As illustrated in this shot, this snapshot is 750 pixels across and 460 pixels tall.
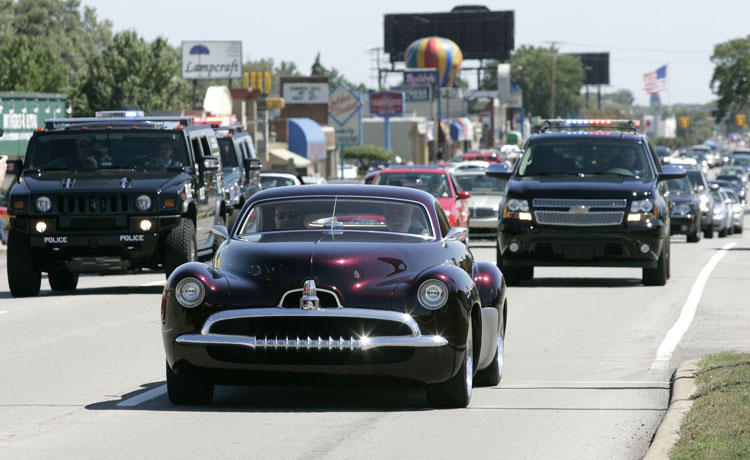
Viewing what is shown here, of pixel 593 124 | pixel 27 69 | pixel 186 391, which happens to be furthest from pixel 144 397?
pixel 27 69

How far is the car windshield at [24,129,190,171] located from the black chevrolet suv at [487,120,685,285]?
4413mm

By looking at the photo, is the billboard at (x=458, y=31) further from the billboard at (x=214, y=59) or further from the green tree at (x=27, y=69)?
the billboard at (x=214, y=59)

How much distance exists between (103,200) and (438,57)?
11402cm

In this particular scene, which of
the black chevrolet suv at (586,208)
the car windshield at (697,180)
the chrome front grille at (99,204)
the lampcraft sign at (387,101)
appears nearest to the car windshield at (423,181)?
the black chevrolet suv at (586,208)

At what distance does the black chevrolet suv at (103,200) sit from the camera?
1784 centimetres

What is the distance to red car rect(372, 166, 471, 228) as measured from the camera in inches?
1079

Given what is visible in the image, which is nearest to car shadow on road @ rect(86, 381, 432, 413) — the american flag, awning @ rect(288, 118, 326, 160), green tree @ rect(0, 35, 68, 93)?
awning @ rect(288, 118, 326, 160)

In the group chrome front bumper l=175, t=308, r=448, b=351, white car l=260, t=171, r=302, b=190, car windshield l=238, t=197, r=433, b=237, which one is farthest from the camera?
white car l=260, t=171, r=302, b=190

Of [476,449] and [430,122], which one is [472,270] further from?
[430,122]

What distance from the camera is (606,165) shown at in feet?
66.3

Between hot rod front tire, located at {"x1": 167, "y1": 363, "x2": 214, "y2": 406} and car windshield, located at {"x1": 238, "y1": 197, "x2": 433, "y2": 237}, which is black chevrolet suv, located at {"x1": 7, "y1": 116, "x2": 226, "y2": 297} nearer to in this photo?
car windshield, located at {"x1": 238, "y1": 197, "x2": 433, "y2": 237}

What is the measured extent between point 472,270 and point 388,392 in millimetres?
1018

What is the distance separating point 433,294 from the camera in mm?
Result: 8906

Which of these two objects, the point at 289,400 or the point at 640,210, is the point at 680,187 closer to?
the point at 640,210
